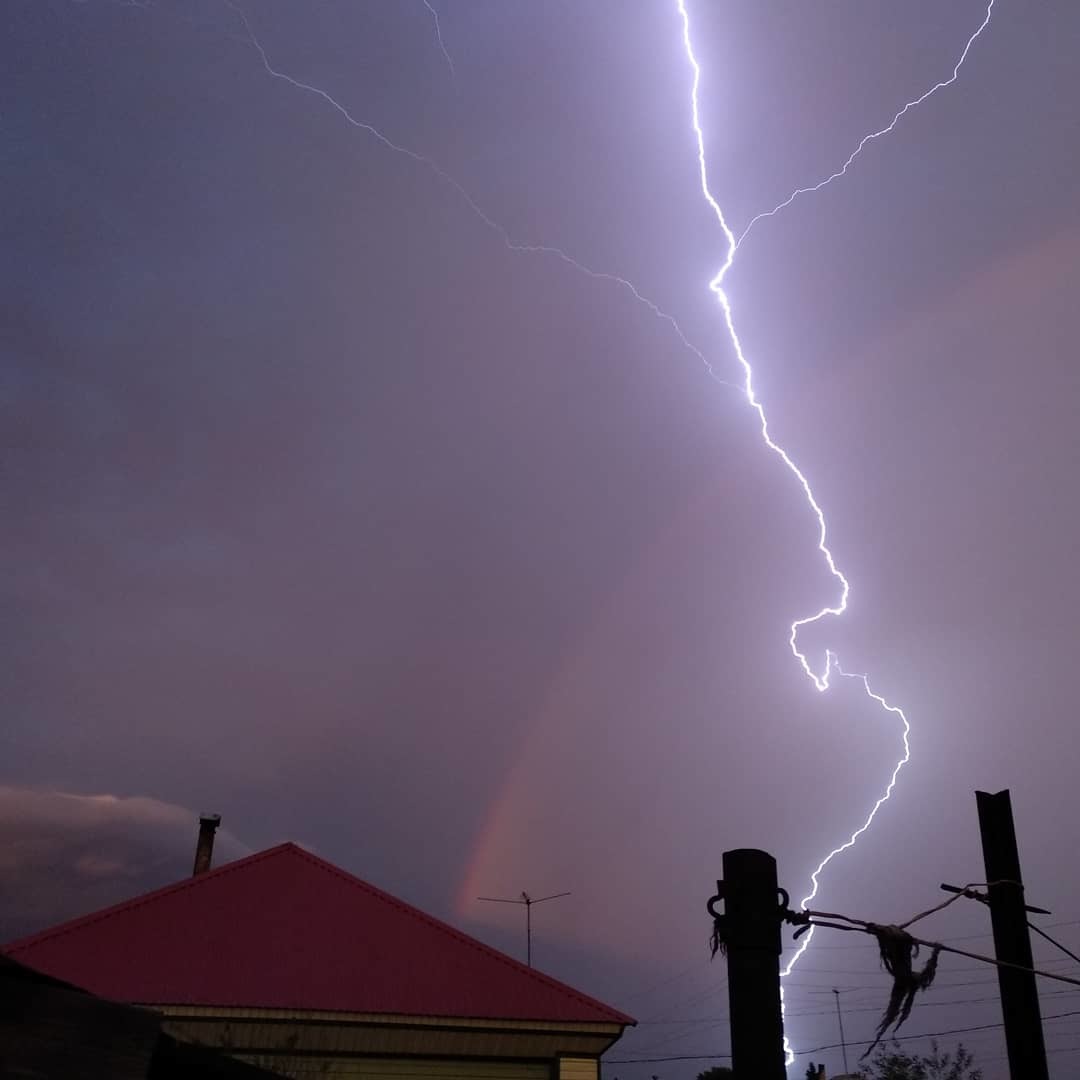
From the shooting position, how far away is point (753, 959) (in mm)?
3631

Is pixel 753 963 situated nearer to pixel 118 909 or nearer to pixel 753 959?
pixel 753 959

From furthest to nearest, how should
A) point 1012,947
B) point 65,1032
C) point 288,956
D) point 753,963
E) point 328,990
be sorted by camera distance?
point 288,956
point 328,990
point 1012,947
point 753,963
point 65,1032

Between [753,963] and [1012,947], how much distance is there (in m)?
2.91

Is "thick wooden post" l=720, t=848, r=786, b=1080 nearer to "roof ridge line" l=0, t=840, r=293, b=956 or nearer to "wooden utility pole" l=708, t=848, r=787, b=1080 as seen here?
"wooden utility pole" l=708, t=848, r=787, b=1080

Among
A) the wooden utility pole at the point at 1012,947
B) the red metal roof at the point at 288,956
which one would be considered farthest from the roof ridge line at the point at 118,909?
the wooden utility pole at the point at 1012,947

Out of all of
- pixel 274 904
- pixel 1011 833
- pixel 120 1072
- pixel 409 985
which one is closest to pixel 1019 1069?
pixel 1011 833

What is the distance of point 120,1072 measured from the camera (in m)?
2.24

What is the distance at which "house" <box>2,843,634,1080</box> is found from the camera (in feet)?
42.3

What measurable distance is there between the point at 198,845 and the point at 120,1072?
20.5 m

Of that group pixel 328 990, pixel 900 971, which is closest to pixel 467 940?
pixel 328 990

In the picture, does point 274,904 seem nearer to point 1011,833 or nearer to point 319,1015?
point 319,1015

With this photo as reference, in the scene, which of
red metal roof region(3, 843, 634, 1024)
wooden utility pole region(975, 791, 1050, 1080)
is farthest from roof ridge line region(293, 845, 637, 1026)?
wooden utility pole region(975, 791, 1050, 1080)

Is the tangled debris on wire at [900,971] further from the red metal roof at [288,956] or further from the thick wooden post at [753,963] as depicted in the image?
the red metal roof at [288,956]

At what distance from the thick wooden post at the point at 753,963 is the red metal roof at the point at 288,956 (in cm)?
1065
